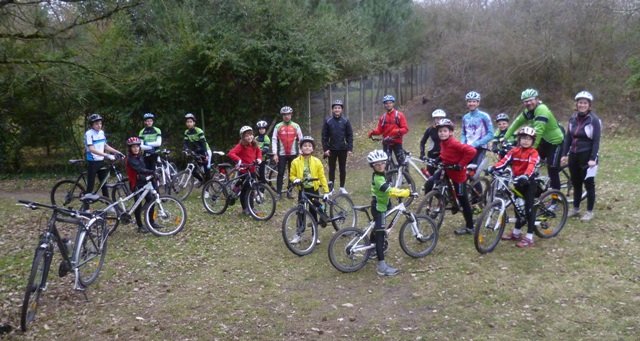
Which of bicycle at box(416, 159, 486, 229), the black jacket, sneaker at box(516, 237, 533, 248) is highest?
the black jacket

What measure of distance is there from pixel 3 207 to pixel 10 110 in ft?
18.0

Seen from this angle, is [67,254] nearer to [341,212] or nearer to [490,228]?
[341,212]

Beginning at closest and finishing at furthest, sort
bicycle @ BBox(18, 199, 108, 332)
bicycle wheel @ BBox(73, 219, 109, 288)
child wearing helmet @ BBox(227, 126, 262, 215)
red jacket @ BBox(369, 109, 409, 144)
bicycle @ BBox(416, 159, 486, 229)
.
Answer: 1. bicycle @ BBox(18, 199, 108, 332)
2. bicycle wheel @ BBox(73, 219, 109, 288)
3. bicycle @ BBox(416, 159, 486, 229)
4. child wearing helmet @ BBox(227, 126, 262, 215)
5. red jacket @ BBox(369, 109, 409, 144)

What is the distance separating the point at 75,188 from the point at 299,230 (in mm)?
5297

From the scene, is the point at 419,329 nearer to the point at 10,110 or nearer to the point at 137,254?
the point at 137,254

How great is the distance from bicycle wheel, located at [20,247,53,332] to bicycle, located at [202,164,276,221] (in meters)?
3.89

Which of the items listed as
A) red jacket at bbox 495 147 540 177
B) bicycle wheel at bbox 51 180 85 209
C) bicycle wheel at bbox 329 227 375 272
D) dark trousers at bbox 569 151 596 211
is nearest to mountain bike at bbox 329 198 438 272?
bicycle wheel at bbox 329 227 375 272

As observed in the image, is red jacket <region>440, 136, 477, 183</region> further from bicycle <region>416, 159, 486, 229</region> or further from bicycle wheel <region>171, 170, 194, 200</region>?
bicycle wheel <region>171, 170, 194, 200</region>

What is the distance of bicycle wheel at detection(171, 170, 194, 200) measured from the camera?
1099 centimetres

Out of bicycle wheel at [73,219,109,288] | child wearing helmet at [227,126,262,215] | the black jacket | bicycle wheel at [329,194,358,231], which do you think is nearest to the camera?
bicycle wheel at [73,219,109,288]

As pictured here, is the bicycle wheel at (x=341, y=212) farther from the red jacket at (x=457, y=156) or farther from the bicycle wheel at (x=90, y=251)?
the bicycle wheel at (x=90, y=251)

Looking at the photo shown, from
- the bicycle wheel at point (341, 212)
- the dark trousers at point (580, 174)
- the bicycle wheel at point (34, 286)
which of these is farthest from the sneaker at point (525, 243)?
the bicycle wheel at point (34, 286)

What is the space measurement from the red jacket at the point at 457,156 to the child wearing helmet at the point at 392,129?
7.91 ft

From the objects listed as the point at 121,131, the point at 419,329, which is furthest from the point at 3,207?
the point at 419,329
